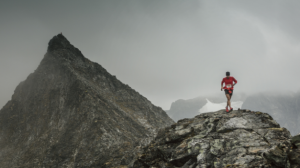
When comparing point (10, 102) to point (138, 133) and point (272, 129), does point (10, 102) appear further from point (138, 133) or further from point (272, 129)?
point (272, 129)

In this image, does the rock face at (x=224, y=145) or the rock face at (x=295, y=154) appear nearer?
the rock face at (x=295, y=154)

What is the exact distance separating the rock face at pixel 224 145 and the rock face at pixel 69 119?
513 cm

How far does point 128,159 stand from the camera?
20.8 meters

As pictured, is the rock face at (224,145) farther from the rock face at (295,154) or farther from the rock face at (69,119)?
the rock face at (69,119)

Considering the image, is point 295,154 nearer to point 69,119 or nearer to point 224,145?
point 224,145

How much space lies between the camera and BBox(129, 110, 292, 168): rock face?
9680 millimetres

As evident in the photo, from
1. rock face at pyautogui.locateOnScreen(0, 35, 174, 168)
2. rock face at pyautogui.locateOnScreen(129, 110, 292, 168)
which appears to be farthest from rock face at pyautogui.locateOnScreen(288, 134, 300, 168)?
rock face at pyautogui.locateOnScreen(0, 35, 174, 168)

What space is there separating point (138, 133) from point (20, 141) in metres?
28.7

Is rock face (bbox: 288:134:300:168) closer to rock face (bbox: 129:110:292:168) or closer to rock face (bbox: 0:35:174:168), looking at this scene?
rock face (bbox: 129:110:292:168)

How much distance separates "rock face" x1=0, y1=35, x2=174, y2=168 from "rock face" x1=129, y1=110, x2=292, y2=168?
5.13 m

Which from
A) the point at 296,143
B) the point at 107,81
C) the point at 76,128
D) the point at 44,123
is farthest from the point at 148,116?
the point at 296,143

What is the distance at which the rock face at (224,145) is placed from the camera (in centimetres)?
968

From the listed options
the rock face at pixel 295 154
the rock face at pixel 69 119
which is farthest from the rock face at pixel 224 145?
the rock face at pixel 69 119

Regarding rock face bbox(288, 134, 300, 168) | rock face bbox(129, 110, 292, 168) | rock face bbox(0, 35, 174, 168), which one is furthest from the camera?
rock face bbox(0, 35, 174, 168)
